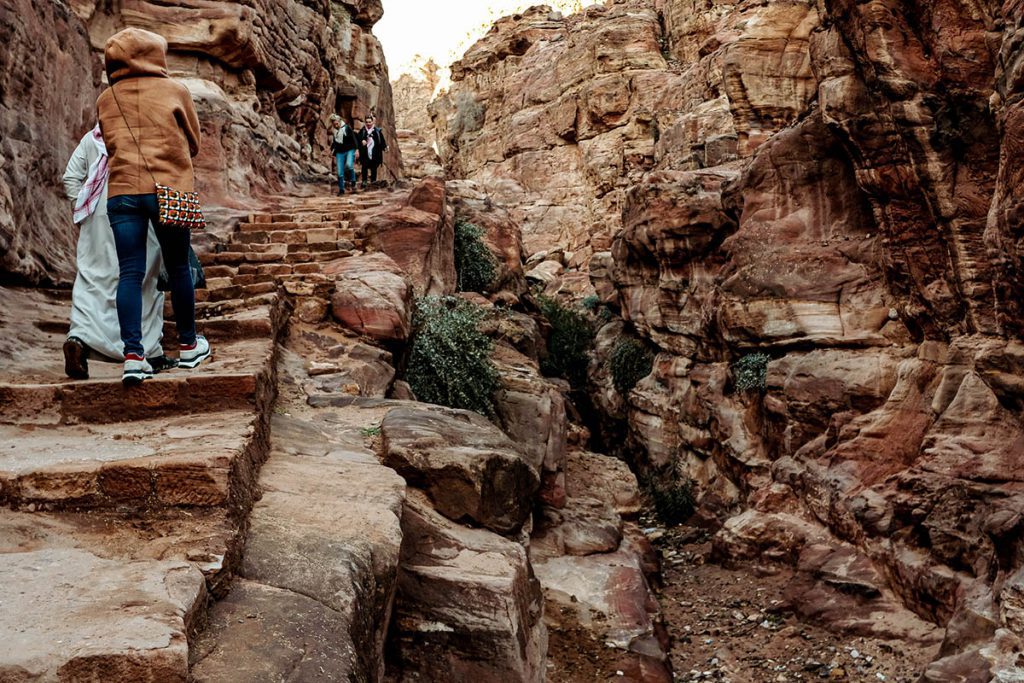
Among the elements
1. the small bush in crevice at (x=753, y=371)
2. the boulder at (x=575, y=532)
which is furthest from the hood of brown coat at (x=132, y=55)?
the small bush in crevice at (x=753, y=371)

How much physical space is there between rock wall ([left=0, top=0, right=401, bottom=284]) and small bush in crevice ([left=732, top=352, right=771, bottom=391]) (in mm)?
8532

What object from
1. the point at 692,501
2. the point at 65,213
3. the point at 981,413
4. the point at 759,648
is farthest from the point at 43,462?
the point at 692,501

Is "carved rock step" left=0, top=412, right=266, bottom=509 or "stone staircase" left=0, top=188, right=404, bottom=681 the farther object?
"carved rock step" left=0, top=412, right=266, bottom=509

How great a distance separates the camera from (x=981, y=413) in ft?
27.5

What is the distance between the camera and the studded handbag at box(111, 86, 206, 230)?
12.5 feet

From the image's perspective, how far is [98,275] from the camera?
14.9 feet

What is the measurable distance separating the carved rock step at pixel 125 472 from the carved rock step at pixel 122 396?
0.35m

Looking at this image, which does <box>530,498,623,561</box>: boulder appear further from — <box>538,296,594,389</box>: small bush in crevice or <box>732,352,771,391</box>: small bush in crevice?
<box>538,296,594,389</box>: small bush in crevice

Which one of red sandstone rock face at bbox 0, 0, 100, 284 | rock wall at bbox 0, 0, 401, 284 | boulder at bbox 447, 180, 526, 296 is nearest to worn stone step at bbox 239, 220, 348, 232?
rock wall at bbox 0, 0, 401, 284

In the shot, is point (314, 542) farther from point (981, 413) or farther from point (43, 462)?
point (981, 413)

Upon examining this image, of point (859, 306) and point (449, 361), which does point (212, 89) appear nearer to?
point (449, 361)

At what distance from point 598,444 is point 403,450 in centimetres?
1399

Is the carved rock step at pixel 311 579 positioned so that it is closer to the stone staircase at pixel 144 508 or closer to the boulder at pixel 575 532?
the stone staircase at pixel 144 508

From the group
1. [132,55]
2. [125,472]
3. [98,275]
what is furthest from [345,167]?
[125,472]
